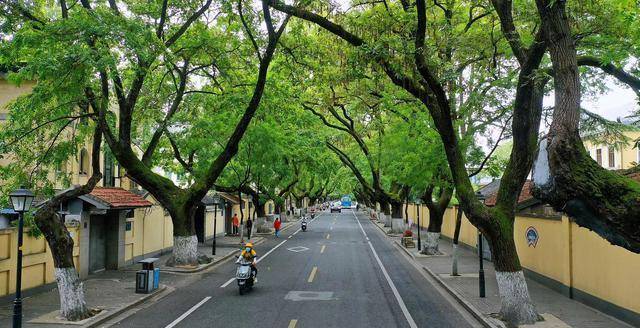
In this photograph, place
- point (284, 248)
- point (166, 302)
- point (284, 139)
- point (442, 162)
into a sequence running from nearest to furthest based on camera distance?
point (166, 302) → point (442, 162) → point (284, 139) → point (284, 248)

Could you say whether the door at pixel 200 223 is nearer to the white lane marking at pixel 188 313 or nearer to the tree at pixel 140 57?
the tree at pixel 140 57

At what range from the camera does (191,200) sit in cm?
1973

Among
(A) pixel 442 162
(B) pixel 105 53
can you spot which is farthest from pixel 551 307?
(B) pixel 105 53

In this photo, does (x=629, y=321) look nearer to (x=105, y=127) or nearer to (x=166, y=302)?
(x=166, y=302)

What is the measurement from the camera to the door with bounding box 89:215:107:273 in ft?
63.8

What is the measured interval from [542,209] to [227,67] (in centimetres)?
1343

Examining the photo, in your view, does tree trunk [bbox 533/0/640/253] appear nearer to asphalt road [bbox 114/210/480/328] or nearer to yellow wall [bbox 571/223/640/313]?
asphalt road [bbox 114/210/480/328]

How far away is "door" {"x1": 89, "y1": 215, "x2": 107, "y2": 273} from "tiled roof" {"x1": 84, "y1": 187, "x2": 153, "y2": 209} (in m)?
1.04

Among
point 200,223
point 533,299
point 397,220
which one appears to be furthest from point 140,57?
point 397,220

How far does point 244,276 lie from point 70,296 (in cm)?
507

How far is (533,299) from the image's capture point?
14.6 m

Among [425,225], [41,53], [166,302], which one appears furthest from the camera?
[425,225]

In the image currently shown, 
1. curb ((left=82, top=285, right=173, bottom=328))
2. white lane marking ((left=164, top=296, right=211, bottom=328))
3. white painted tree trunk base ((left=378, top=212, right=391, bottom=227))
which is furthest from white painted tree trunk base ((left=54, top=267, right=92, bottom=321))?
white painted tree trunk base ((left=378, top=212, right=391, bottom=227))

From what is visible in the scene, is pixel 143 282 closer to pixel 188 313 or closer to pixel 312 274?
pixel 188 313
